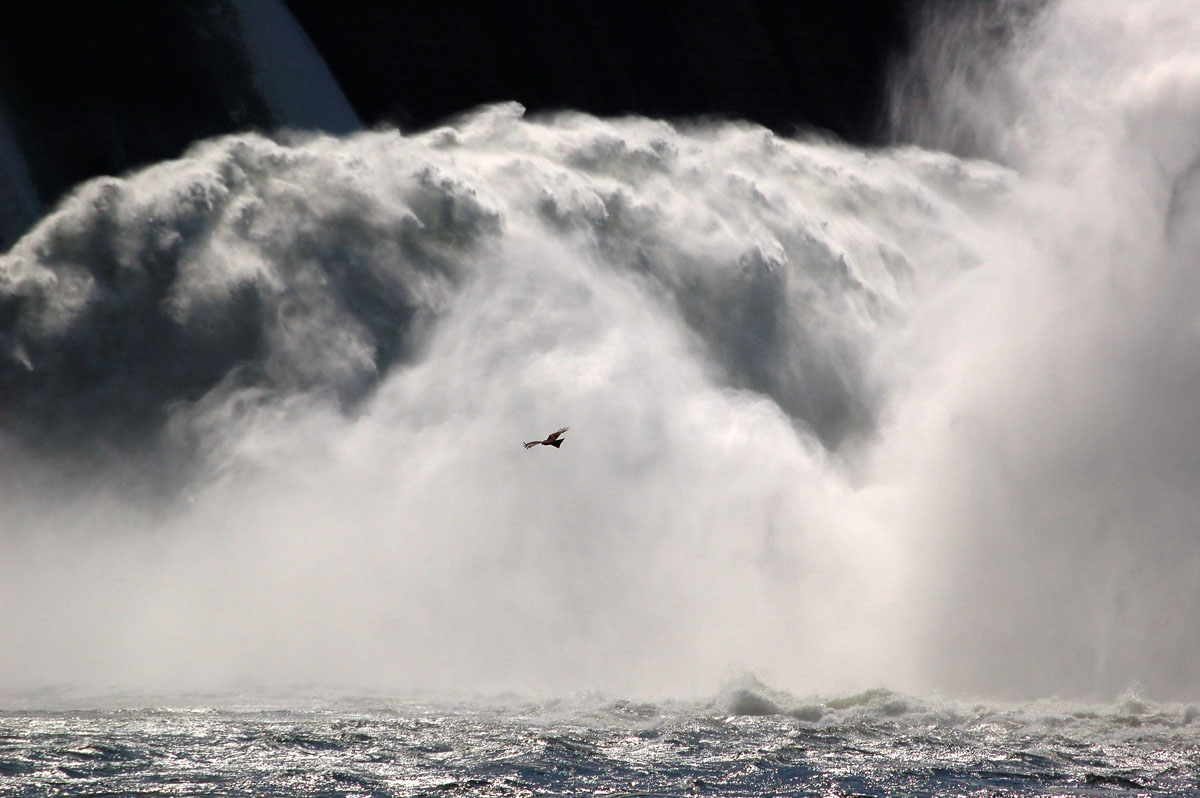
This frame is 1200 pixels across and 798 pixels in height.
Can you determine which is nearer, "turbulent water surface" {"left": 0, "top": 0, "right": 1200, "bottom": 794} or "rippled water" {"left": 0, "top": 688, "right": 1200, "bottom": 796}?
"rippled water" {"left": 0, "top": 688, "right": 1200, "bottom": 796}

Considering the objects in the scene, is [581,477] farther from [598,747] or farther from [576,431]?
[598,747]

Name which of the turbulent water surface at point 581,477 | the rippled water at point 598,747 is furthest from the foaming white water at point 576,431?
the rippled water at point 598,747

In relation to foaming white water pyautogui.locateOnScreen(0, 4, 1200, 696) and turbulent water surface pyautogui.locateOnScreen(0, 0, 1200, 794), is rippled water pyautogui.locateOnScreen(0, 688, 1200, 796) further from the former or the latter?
foaming white water pyautogui.locateOnScreen(0, 4, 1200, 696)

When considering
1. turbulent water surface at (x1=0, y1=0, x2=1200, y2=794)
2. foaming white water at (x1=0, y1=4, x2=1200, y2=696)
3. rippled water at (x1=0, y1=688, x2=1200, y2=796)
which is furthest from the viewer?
foaming white water at (x1=0, y1=4, x2=1200, y2=696)

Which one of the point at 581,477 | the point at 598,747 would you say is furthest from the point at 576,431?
the point at 598,747

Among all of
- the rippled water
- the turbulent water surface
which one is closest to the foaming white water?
the turbulent water surface

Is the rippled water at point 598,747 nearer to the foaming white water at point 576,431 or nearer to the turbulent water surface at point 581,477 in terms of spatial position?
the turbulent water surface at point 581,477

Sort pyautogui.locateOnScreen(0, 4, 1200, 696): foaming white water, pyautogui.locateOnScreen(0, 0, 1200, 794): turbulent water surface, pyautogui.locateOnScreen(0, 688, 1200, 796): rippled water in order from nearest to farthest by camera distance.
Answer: pyautogui.locateOnScreen(0, 688, 1200, 796): rippled water < pyautogui.locateOnScreen(0, 0, 1200, 794): turbulent water surface < pyautogui.locateOnScreen(0, 4, 1200, 696): foaming white water
